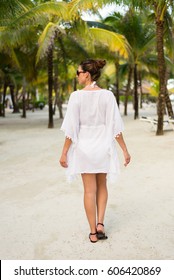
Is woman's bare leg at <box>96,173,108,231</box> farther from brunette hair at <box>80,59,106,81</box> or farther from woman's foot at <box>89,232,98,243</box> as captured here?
brunette hair at <box>80,59,106,81</box>

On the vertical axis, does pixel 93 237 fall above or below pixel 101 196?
below

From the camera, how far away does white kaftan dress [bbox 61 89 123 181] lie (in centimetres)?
311

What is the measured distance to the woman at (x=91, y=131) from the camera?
10.2 ft

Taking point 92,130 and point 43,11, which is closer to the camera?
point 92,130

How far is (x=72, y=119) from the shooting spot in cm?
314

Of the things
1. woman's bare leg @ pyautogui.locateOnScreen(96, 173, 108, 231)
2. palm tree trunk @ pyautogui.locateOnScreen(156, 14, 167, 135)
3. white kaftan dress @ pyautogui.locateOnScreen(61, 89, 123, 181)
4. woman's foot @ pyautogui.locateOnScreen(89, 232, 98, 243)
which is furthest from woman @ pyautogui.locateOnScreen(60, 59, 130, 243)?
palm tree trunk @ pyautogui.locateOnScreen(156, 14, 167, 135)

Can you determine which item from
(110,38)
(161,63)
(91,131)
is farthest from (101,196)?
(110,38)

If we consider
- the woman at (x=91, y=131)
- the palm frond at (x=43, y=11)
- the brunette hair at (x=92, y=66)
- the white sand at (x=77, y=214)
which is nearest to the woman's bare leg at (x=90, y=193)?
the woman at (x=91, y=131)

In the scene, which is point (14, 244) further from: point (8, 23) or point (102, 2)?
point (8, 23)

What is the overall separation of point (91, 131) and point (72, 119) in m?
0.22

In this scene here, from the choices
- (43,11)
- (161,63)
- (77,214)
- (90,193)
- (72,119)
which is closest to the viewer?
(72,119)

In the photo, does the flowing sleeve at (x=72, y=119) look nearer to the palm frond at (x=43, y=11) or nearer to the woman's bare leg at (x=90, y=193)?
the woman's bare leg at (x=90, y=193)

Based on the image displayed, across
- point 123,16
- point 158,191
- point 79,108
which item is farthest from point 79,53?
point 79,108

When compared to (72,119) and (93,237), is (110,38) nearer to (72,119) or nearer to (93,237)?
(72,119)
